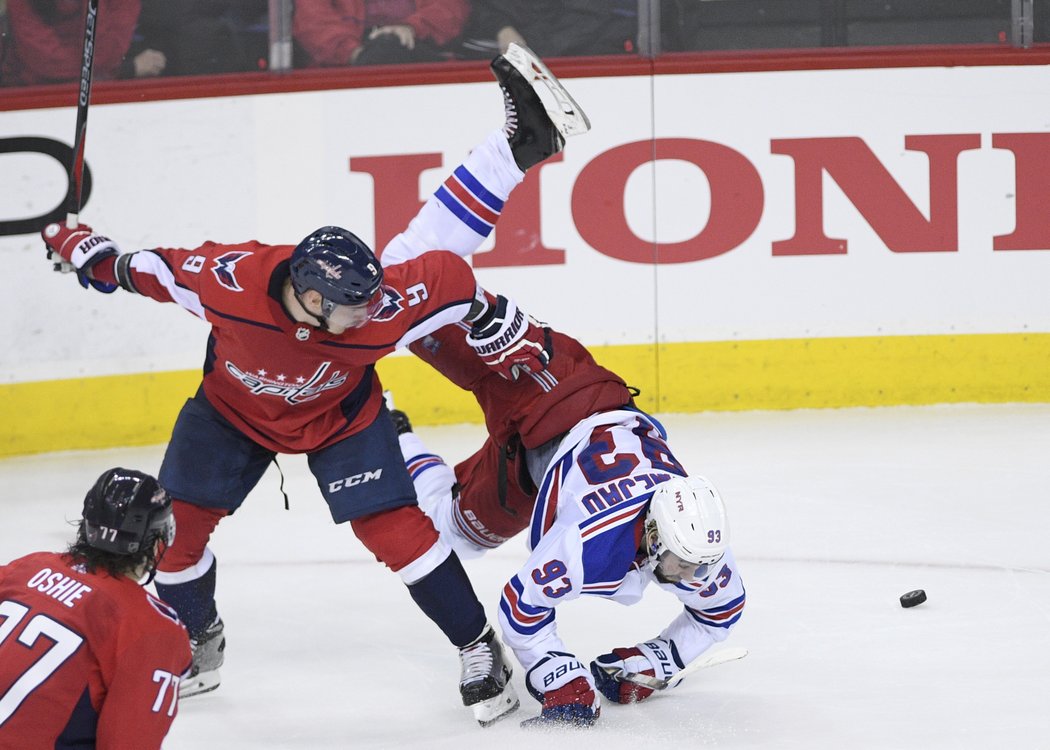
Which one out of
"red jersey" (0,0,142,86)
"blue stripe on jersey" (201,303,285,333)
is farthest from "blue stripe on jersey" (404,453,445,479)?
"red jersey" (0,0,142,86)

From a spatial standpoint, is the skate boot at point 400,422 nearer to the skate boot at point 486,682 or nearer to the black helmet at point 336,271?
the skate boot at point 486,682

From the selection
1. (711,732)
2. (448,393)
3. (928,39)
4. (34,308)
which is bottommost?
(711,732)

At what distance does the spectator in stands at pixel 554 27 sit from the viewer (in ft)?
19.5

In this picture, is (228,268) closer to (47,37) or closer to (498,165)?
(498,165)

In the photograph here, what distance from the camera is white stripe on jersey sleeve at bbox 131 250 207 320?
3.24 m

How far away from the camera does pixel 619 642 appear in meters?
3.84

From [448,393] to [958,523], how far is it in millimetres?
2207

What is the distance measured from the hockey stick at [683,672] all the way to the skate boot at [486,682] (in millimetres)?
242

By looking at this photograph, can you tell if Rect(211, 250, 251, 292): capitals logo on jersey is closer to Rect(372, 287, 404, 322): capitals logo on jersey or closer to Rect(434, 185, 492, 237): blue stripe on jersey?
Rect(372, 287, 404, 322): capitals logo on jersey

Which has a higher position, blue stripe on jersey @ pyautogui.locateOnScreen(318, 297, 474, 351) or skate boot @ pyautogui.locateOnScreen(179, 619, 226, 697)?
blue stripe on jersey @ pyautogui.locateOnScreen(318, 297, 474, 351)

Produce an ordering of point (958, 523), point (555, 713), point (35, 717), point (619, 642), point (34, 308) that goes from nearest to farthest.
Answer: point (35, 717) < point (555, 713) < point (619, 642) < point (958, 523) < point (34, 308)

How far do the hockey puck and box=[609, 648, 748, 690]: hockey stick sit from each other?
0.52m

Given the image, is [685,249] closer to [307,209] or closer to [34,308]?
[307,209]

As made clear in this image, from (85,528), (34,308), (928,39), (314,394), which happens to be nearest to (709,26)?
Result: (928,39)
